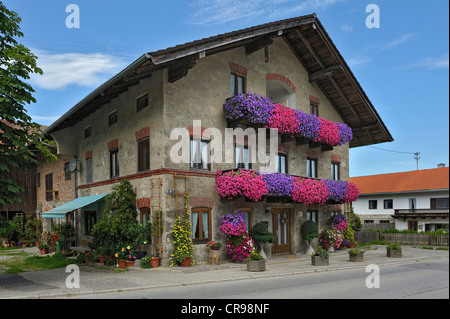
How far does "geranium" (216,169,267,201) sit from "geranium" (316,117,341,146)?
5896mm

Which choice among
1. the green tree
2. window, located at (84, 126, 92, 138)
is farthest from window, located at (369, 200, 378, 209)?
the green tree

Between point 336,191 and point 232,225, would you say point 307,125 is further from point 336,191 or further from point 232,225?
point 232,225

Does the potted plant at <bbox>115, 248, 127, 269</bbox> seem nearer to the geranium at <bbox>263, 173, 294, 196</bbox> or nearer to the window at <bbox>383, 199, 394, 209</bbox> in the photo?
the geranium at <bbox>263, 173, 294, 196</bbox>

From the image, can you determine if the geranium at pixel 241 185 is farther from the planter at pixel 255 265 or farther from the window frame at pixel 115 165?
the window frame at pixel 115 165

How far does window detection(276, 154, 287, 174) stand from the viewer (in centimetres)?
2149

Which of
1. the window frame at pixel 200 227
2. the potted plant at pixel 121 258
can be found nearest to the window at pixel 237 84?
the window frame at pixel 200 227

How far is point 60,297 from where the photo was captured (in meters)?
11.1

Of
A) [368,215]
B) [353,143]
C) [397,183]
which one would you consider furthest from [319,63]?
[368,215]

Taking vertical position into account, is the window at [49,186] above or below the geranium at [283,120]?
below

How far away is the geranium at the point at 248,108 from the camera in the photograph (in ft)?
59.6

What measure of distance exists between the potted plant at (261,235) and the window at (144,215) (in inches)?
193

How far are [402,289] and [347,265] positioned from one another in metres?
6.38

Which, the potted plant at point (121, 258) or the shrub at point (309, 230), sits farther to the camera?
the shrub at point (309, 230)
